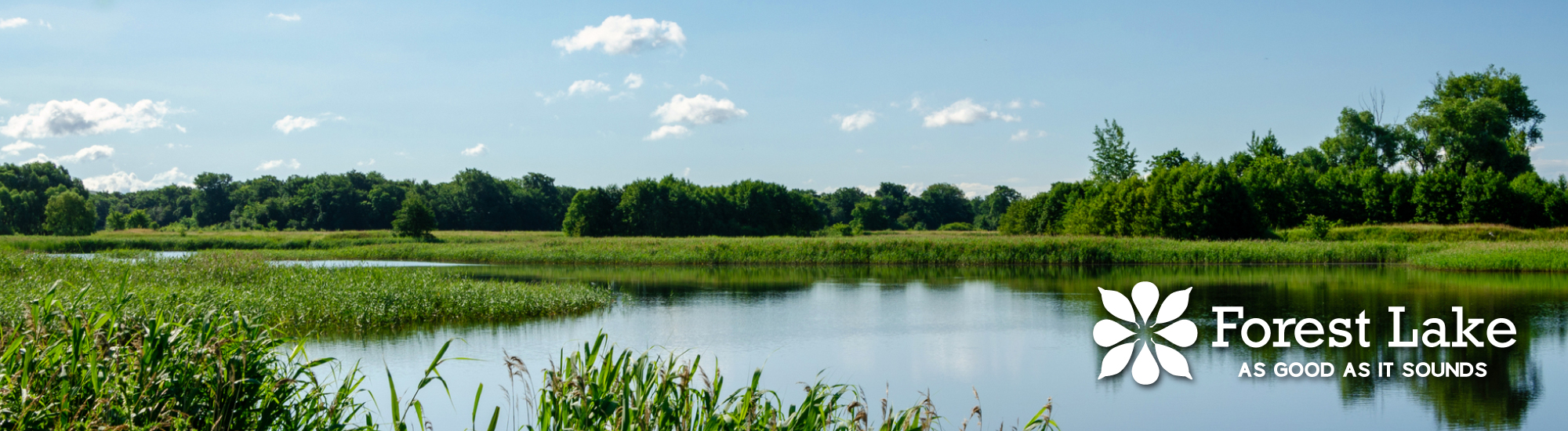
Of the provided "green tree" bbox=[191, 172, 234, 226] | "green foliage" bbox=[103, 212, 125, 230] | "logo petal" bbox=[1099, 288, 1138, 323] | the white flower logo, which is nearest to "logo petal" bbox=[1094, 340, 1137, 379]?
the white flower logo

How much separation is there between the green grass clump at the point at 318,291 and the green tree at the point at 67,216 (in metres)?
42.3

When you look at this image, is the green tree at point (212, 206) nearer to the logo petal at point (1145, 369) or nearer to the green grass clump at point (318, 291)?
the green grass clump at point (318, 291)

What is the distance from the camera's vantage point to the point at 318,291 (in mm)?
14648

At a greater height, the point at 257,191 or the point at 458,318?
the point at 257,191

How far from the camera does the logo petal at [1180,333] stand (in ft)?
40.5

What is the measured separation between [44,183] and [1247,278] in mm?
82747

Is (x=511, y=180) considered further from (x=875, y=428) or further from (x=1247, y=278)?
(x=875, y=428)

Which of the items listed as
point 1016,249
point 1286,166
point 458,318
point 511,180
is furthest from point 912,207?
point 458,318

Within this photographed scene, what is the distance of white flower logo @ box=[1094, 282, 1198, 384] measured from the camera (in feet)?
33.8

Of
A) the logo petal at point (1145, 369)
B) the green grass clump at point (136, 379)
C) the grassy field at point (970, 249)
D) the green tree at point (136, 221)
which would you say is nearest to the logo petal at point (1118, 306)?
the logo petal at point (1145, 369)

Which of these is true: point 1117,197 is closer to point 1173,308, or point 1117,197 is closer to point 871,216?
point 1173,308

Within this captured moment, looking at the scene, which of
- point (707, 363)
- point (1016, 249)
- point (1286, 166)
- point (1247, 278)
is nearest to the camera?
point (707, 363)

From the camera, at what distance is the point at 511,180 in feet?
293

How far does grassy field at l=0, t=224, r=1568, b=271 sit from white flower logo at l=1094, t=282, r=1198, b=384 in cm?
1426
